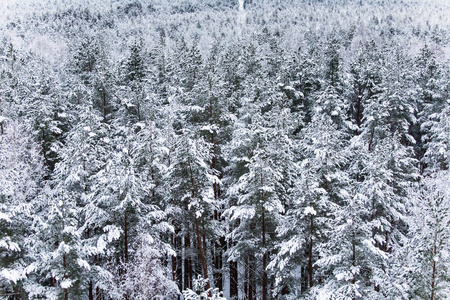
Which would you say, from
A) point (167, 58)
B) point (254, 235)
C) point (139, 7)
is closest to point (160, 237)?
point (254, 235)

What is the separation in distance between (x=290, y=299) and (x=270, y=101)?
57.2ft

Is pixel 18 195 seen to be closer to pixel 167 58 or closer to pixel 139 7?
pixel 167 58

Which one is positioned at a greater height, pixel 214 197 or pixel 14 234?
pixel 14 234

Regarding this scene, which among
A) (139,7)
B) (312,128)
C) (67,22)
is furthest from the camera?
(139,7)

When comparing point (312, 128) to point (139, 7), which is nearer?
point (312, 128)

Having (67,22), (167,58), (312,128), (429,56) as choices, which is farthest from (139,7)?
(312,128)

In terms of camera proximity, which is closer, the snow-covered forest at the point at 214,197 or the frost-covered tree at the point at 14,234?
the snow-covered forest at the point at 214,197

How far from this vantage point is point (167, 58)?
44.1 meters

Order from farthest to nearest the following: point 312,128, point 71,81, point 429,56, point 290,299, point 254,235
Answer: point 429,56
point 71,81
point 312,128
point 254,235
point 290,299

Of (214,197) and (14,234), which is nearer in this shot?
(14,234)

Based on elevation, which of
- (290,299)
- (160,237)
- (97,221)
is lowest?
(290,299)

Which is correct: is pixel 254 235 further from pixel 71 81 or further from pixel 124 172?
pixel 71 81

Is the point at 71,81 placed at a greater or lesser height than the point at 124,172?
greater

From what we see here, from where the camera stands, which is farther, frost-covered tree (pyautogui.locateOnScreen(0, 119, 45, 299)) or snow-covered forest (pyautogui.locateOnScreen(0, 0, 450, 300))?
frost-covered tree (pyautogui.locateOnScreen(0, 119, 45, 299))
